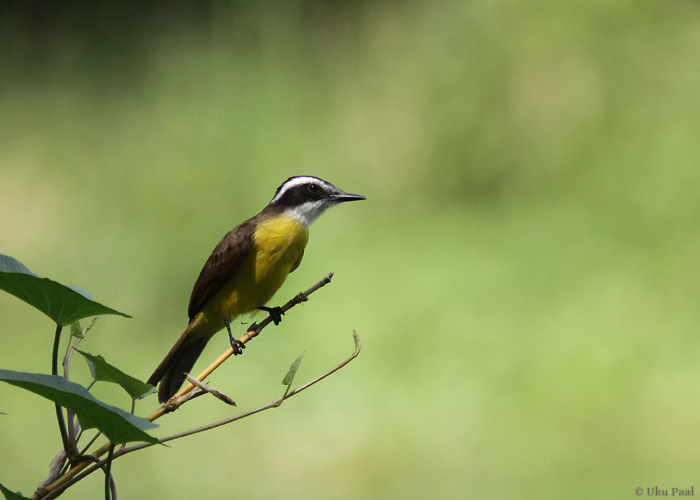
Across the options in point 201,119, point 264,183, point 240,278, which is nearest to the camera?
point 240,278

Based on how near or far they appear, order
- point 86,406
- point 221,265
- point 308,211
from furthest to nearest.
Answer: point 308,211, point 221,265, point 86,406

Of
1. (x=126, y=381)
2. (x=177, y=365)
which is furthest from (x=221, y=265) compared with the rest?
(x=126, y=381)

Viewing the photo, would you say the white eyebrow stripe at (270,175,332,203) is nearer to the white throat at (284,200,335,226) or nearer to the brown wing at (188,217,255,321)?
the white throat at (284,200,335,226)

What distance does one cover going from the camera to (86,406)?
0.49 metres

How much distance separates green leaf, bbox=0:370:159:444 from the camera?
0.46m

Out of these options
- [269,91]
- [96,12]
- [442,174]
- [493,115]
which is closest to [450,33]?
[493,115]

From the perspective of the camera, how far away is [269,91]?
3457 millimetres

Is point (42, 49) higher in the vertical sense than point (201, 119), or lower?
higher

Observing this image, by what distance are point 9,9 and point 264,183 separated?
1.74 meters

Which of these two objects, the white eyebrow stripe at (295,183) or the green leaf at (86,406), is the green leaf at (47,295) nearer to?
the green leaf at (86,406)

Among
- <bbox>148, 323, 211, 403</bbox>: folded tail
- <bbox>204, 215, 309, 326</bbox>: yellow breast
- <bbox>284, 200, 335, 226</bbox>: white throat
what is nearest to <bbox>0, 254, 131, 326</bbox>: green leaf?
<bbox>148, 323, 211, 403</bbox>: folded tail

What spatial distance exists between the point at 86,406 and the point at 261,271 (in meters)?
0.92

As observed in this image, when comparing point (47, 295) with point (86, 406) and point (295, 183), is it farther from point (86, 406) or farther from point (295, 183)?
point (295, 183)

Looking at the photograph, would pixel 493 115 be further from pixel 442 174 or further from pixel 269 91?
pixel 269 91
